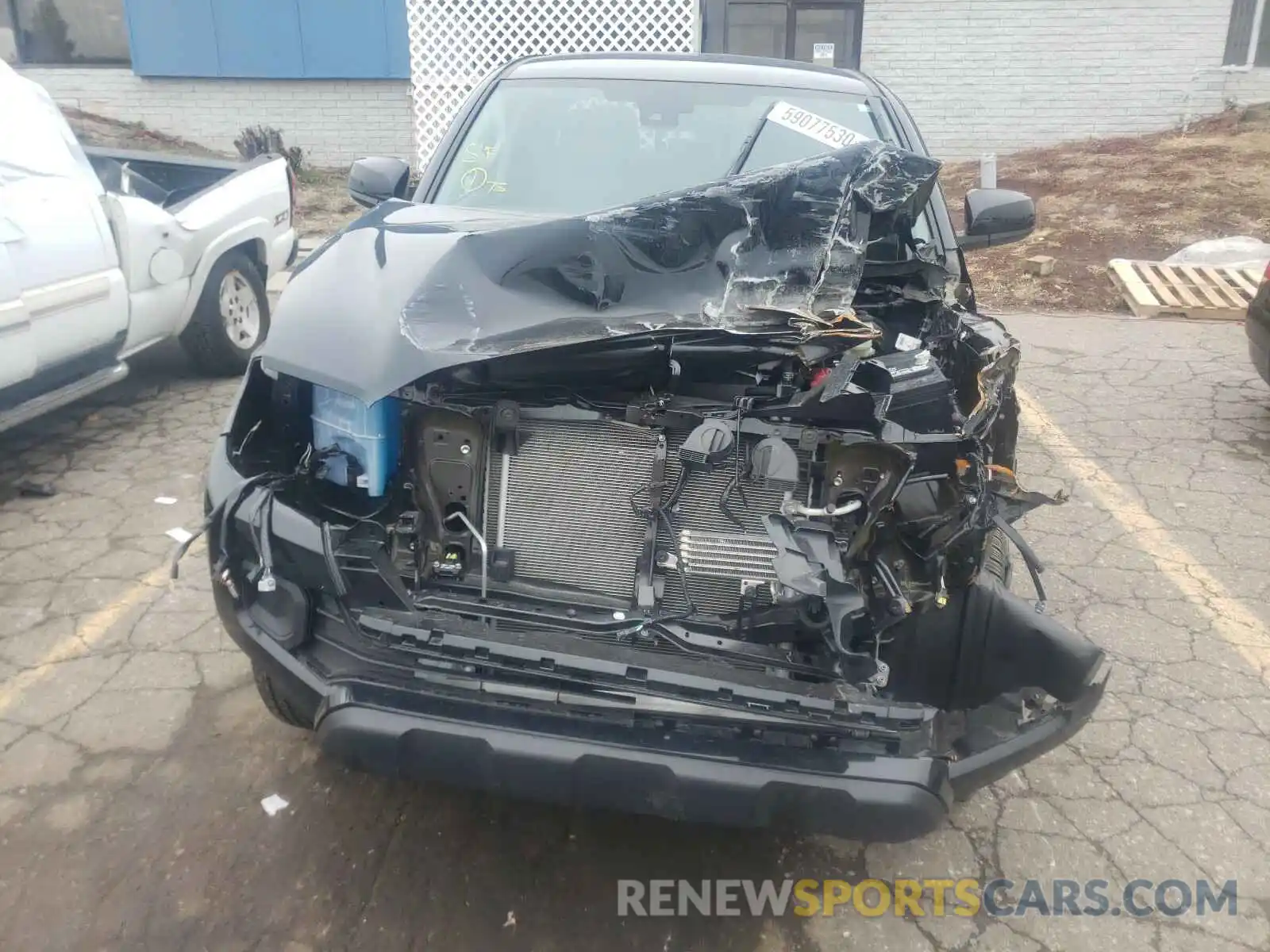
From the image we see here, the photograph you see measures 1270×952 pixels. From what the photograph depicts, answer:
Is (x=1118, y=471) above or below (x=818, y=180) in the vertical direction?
below

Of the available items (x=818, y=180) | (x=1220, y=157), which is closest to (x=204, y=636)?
(x=818, y=180)

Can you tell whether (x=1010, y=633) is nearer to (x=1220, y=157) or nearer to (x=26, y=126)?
(x=26, y=126)

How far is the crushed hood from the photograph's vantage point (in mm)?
2189

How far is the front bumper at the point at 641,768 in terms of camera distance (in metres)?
1.83

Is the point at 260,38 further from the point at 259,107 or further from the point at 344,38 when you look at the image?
the point at 344,38

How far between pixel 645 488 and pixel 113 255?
12.3 ft

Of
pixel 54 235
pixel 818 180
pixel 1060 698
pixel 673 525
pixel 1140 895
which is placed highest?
pixel 818 180

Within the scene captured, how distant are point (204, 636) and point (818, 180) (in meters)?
2.49

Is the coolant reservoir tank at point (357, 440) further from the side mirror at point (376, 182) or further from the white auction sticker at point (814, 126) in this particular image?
the white auction sticker at point (814, 126)

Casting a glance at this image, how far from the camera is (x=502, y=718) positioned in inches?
74.6

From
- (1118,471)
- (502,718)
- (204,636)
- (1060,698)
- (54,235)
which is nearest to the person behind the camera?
(502,718)

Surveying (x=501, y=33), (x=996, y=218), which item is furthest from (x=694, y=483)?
(x=501, y=33)

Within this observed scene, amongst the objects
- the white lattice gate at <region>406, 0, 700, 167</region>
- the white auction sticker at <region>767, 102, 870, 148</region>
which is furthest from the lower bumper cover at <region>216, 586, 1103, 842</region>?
the white lattice gate at <region>406, 0, 700, 167</region>

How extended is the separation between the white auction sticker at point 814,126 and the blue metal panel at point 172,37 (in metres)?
11.8
